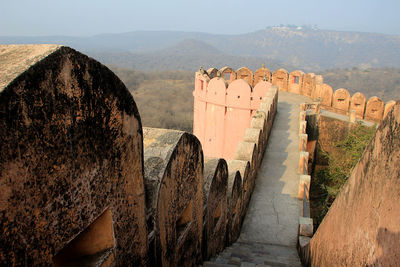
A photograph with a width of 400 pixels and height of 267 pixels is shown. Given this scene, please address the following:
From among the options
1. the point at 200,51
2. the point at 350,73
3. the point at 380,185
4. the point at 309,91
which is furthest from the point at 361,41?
the point at 380,185

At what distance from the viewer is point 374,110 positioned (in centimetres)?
1178

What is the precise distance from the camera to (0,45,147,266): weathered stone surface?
4.18 ft

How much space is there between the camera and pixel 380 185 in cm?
204

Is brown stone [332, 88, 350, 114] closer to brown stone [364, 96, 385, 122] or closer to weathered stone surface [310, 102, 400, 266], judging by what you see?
brown stone [364, 96, 385, 122]

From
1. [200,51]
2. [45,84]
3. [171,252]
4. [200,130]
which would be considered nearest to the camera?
[45,84]

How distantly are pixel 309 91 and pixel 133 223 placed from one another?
11.8 metres

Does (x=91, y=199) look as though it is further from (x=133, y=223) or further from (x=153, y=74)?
(x=153, y=74)

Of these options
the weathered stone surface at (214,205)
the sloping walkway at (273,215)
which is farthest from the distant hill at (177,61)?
the weathered stone surface at (214,205)

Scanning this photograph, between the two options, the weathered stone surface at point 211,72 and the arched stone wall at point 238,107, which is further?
the weathered stone surface at point 211,72

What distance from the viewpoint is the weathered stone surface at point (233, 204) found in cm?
442

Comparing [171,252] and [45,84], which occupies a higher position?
[45,84]

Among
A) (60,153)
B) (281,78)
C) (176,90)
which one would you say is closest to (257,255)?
(60,153)

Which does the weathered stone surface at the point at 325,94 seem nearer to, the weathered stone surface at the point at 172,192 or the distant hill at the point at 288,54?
the weathered stone surface at the point at 172,192

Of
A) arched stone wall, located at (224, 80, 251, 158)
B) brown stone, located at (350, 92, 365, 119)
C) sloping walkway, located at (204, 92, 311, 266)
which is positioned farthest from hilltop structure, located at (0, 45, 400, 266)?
brown stone, located at (350, 92, 365, 119)
